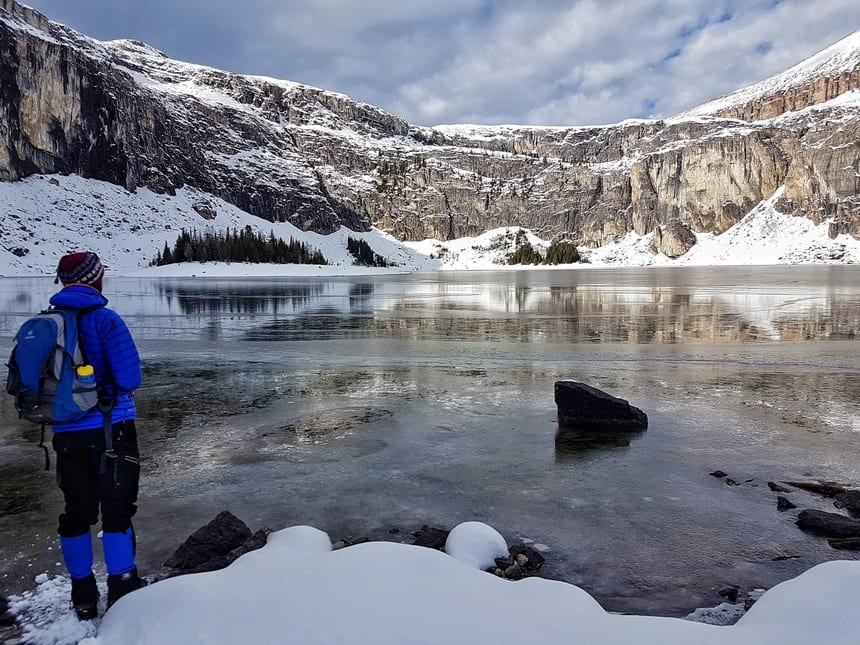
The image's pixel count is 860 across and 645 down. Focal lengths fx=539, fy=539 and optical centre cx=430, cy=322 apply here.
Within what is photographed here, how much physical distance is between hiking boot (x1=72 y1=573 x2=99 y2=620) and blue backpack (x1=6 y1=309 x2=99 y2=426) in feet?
4.20

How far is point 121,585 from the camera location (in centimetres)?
427

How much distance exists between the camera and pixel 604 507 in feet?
19.7

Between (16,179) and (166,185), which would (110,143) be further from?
(16,179)

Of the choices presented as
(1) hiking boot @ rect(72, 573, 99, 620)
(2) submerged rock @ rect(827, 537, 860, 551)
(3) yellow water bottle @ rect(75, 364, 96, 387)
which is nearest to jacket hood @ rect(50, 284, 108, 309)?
(3) yellow water bottle @ rect(75, 364, 96, 387)

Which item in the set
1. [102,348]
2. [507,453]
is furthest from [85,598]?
[507,453]

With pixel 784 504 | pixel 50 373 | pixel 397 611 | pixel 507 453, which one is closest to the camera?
pixel 397 611

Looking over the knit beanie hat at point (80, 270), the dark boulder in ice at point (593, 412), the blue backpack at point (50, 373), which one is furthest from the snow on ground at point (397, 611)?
the dark boulder in ice at point (593, 412)

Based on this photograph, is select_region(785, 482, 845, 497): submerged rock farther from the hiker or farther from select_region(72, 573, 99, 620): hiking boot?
select_region(72, 573, 99, 620): hiking boot

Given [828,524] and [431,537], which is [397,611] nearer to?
[431,537]

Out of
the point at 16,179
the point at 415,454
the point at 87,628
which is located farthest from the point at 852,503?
the point at 16,179

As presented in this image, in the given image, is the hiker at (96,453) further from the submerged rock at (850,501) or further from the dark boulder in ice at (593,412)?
the submerged rock at (850,501)

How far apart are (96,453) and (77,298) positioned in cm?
122

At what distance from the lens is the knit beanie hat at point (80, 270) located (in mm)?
4258

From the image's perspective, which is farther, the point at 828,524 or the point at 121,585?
the point at 828,524
